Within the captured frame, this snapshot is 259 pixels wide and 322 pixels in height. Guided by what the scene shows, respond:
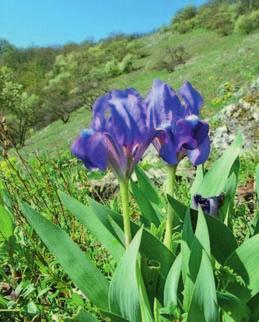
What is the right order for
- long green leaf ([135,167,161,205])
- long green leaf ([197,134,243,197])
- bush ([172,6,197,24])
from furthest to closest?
bush ([172,6,197,24])
long green leaf ([135,167,161,205])
long green leaf ([197,134,243,197])

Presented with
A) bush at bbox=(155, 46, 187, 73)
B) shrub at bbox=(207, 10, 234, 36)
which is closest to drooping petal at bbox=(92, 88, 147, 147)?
bush at bbox=(155, 46, 187, 73)

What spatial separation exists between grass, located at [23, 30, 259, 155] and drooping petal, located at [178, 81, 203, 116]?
524 cm

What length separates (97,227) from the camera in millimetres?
1687

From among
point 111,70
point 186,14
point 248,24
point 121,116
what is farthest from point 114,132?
point 186,14

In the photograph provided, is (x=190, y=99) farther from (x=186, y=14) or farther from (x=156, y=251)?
(x=186, y=14)

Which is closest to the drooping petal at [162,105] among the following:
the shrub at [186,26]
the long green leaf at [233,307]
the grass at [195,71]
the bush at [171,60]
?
the long green leaf at [233,307]

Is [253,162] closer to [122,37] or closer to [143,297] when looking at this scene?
[143,297]

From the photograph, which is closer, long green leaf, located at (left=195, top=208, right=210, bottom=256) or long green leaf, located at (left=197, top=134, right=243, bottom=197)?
long green leaf, located at (left=195, top=208, right=210, bottom=256)

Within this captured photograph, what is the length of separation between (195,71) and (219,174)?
27.6 meters

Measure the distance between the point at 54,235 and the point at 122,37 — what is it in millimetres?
68288

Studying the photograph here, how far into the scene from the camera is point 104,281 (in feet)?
5.28

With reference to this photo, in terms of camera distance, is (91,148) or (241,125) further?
(241,125)

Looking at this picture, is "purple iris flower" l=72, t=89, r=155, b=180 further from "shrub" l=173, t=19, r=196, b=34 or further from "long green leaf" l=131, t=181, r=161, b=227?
"shrub" l=173, t=19, r=196, b=34

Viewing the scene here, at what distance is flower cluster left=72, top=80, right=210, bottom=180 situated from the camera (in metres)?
1.38
